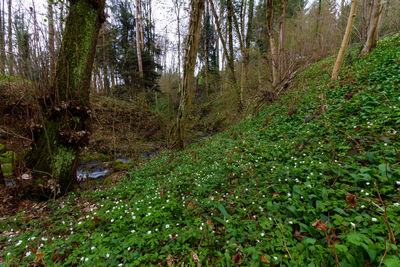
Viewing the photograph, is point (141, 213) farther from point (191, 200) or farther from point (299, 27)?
point (299, 27)

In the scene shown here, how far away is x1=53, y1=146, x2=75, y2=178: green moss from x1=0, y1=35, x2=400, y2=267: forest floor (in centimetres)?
63

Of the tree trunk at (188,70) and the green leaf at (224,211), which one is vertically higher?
the tree trunk at (188,70)

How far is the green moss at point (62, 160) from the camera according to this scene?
375 cm

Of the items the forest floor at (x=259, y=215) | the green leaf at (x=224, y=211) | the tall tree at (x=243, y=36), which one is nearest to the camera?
the forest floor at (x=259, y=215)

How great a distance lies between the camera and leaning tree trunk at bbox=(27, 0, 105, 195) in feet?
12.1

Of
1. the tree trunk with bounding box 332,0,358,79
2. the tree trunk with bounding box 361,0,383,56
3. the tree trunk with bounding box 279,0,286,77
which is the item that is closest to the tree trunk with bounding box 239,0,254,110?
the tree trunk with bounding box 279,0,286,77

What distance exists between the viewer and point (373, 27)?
6.98 m

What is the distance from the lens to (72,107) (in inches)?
152

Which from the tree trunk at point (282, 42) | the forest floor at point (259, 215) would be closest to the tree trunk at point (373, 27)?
the tree trunk at point (282, 42)

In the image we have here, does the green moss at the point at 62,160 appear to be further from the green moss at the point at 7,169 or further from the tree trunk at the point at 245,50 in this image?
the tree trunk at the point at 245,50

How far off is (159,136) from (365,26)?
46.0ft

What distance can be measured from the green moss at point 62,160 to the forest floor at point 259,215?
2.08 ft

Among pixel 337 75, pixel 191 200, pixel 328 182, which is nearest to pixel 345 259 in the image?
pixel 328 182

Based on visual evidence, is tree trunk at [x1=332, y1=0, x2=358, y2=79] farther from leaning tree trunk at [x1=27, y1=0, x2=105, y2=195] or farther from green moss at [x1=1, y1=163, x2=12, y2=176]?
green moss at [x1=1, y1=163, x2=12, y2=176]
